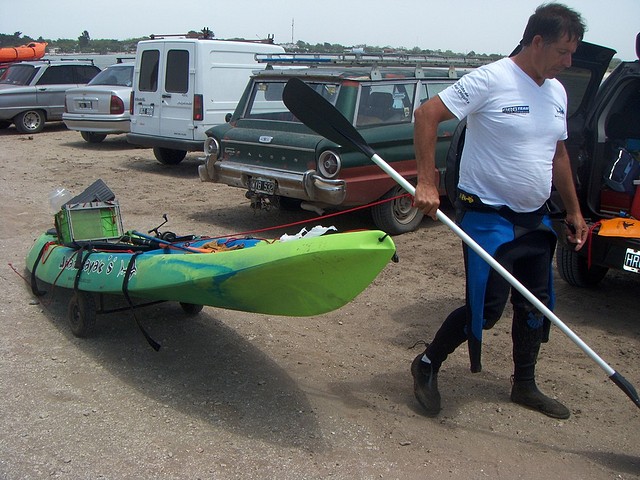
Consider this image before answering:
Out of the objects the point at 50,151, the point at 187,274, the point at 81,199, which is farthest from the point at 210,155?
the point at 50,151

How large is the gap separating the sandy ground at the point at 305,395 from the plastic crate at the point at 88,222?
0.62 metres

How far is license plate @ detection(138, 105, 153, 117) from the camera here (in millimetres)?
11927

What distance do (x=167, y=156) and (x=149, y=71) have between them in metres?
1.57

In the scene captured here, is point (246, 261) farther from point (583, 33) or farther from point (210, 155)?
point (210, 155)

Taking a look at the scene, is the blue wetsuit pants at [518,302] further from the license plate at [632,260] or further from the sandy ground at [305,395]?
the license plate at [632,260]

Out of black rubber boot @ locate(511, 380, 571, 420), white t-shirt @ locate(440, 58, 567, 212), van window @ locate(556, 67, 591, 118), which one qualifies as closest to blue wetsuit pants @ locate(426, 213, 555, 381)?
black rubber boot @ locate(511, 380, 571, 420)

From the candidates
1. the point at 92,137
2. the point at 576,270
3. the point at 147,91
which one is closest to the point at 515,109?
the point at 576,270

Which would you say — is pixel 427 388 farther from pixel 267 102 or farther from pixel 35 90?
pixel 35 90

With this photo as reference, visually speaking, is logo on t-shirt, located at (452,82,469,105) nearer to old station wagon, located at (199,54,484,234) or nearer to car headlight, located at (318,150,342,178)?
old station wagon, located at (199,54,484,234)

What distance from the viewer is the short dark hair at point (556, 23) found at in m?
3.32

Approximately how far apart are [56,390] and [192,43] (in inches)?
322

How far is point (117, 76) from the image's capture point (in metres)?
14.9

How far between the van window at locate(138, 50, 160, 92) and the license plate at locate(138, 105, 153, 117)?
0.93 feet

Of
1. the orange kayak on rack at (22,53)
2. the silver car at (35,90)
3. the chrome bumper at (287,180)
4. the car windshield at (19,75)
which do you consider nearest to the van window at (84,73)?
the silver car at (35,90)
